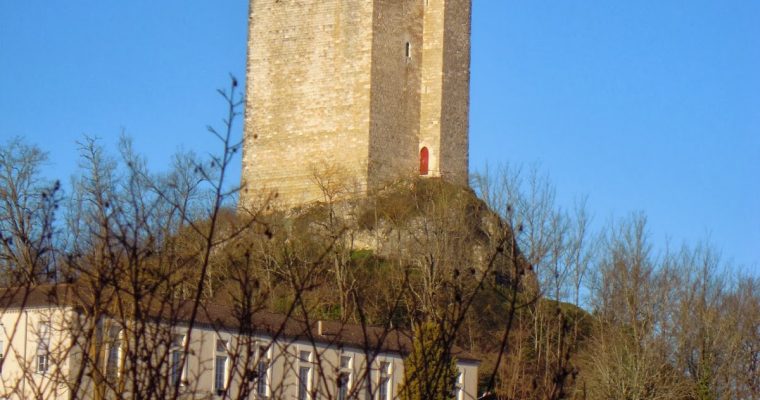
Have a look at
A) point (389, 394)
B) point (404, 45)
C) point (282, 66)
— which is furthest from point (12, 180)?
point (389, 394)

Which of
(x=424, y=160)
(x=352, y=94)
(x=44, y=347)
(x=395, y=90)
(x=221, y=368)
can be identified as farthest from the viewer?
(x=424, y=160)

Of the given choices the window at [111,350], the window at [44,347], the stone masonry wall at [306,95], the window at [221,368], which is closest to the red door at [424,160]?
the stone masonry wall at [306,95]

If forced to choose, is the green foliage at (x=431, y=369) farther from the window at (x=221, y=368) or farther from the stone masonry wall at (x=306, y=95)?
the stone masonry wall at (x=306, y=95)

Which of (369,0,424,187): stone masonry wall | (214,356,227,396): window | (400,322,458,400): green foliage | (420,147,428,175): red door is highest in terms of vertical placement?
(369,0,424,187): stone masonry wall

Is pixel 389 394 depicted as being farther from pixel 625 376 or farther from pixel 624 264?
pixel 624 264

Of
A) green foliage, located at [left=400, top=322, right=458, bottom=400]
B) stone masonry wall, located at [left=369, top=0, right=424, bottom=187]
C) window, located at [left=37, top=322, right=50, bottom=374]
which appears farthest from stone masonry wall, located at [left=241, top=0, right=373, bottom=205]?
green foliage, located at [left=400, top=322, right=458, bottom=400]

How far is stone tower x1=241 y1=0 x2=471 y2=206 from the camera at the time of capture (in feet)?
169

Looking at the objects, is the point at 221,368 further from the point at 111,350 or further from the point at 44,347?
the point at 44,347

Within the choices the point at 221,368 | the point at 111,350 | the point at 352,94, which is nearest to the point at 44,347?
the point at 111,350

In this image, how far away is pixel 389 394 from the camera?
39.0 m

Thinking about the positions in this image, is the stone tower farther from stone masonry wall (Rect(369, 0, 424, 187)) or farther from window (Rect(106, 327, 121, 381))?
window (Rect(106, 327, 121, 381))

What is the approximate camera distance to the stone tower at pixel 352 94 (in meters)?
51.6

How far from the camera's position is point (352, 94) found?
5175 centimetres

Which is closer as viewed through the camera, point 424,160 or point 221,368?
point 221,368
